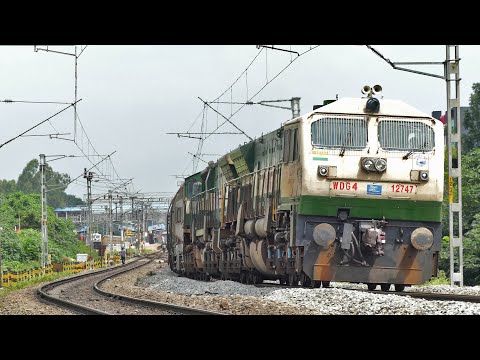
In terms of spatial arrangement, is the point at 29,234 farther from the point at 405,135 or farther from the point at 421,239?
the point at 421,239

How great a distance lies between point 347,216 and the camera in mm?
19844

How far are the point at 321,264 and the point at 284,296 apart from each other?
1170 mm

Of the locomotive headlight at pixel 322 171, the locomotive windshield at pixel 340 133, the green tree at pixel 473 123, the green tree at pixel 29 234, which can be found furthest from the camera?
the green tree at pixel 473 123

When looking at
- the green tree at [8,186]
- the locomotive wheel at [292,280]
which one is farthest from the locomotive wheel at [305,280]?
the green tree at [8,186]

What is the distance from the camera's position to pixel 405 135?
66.7ft

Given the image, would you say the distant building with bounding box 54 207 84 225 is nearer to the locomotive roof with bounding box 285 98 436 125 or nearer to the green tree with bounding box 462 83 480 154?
the green tree with bounding box 462 83 480 154

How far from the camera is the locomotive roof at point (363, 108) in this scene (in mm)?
20141

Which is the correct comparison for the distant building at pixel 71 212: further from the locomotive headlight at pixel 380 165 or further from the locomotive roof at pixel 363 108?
the locomotive headlight at pixel 380 165

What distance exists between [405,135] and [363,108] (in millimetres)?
1056

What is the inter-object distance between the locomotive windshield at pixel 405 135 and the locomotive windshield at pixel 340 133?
0.42m

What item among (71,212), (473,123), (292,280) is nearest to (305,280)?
(292,280)

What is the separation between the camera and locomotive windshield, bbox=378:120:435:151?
20234 millimetres
